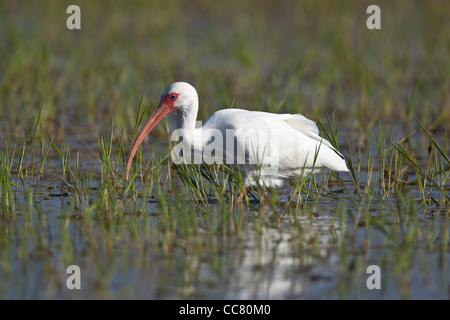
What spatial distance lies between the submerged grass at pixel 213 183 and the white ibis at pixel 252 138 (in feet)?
0.56

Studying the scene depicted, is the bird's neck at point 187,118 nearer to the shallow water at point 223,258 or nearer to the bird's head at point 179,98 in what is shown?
the bird's head at point 179,98

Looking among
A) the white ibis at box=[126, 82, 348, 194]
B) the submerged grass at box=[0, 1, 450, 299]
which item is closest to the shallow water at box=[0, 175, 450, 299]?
the submerged grass at box=[0, 1, 450, 299]

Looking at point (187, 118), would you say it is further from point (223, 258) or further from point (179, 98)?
point (223, 258)

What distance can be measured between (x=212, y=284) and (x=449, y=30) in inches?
415

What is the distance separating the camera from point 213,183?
6.45 m

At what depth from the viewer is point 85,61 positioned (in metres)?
12.2

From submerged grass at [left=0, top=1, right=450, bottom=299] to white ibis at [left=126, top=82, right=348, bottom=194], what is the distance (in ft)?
0.56

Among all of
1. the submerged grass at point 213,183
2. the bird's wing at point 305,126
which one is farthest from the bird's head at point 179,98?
the bird's wing at point 305,126

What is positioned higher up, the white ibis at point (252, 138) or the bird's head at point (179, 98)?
the bird's head at point (179, 98)

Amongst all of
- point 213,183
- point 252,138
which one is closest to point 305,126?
point 252,138

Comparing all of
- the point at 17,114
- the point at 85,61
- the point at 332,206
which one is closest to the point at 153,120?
the point at 332,206

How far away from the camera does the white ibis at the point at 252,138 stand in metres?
6.48

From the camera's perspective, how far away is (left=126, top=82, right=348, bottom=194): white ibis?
21.3 ft

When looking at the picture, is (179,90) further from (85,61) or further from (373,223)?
(85,61)
